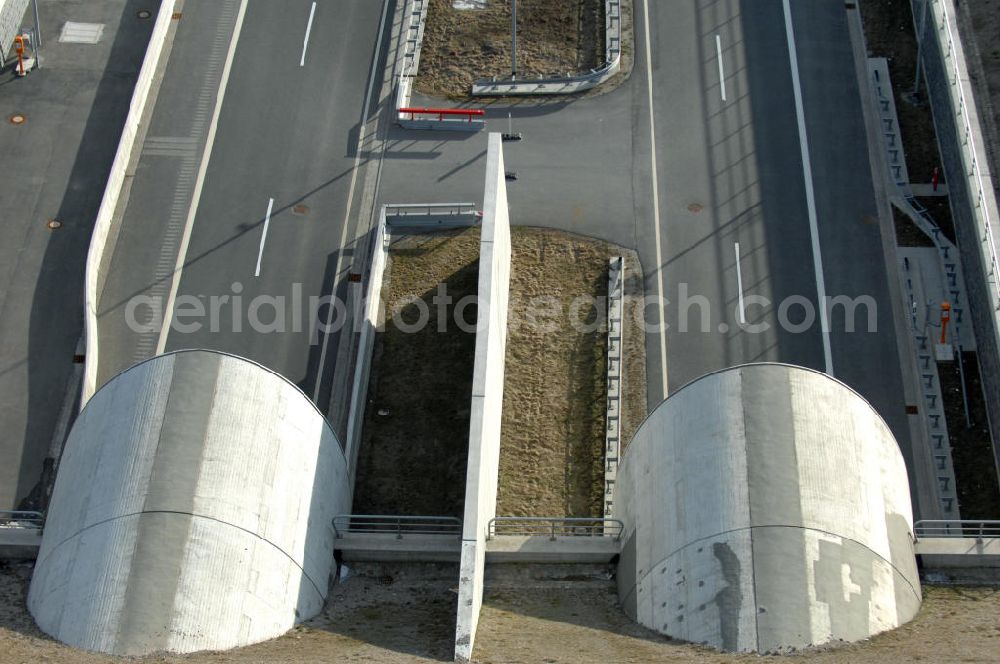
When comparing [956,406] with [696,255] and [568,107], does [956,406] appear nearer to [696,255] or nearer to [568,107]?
[696,255]

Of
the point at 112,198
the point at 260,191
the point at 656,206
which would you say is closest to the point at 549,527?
the point at 656,206

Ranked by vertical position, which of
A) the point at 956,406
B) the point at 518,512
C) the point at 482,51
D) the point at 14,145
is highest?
the point at 482,51

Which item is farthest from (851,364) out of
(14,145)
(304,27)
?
(14,145)

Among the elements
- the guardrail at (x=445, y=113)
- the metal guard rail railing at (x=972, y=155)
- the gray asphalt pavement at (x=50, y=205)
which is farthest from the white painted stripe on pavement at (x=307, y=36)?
the metal guard rail railing at (x=972, y=155)

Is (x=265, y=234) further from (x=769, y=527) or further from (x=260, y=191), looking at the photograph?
(x=769, y=527)

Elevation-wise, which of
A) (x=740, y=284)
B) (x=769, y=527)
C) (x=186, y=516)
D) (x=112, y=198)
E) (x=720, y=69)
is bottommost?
(x=186, y=516)

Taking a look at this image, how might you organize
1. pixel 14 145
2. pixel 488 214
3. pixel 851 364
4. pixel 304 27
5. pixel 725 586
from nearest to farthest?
pixel 725 586
pixel 488 214
pixel 851 364
pixel 14 145
pixel 304 27

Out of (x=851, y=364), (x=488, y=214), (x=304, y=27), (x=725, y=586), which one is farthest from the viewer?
(x=304, y=27)
